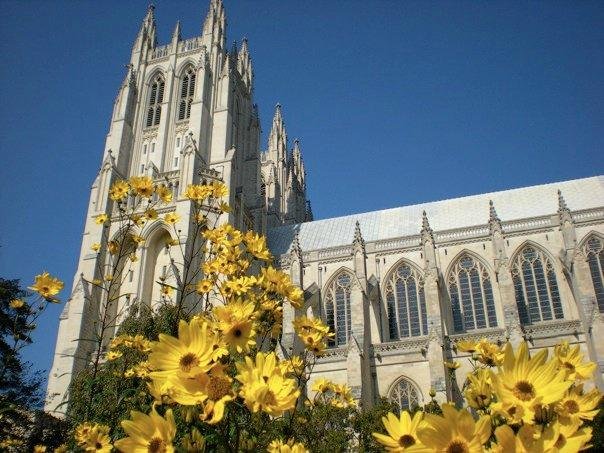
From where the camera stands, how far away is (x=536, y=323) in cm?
2630

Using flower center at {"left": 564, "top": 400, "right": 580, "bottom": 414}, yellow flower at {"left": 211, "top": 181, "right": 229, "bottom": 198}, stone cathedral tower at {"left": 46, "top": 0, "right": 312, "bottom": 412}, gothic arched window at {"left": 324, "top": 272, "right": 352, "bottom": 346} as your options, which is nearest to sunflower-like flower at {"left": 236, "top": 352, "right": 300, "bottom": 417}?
flower center at {"left": 564, "top": 400, "right": 580, "bottom": 414}

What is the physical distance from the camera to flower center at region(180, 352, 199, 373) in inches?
99.1

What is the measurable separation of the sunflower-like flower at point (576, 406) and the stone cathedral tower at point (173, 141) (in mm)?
26352

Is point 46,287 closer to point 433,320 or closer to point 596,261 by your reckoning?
point 433,320

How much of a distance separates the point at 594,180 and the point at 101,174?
31962 millimetres

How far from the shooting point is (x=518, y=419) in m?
2.09

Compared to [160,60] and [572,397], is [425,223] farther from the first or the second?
[572,397]

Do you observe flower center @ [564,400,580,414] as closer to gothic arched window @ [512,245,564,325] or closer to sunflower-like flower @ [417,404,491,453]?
sunflower-like flower @ [417,404,491,453]

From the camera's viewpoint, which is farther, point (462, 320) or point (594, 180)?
point (594, 180)

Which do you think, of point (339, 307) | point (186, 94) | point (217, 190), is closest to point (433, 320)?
point (339, 307)

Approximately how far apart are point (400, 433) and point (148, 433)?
1.21 m

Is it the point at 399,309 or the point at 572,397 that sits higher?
the point at 399,309

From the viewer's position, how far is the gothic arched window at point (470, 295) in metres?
28.0

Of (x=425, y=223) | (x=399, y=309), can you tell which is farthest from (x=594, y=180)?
(x=399, y=309)
